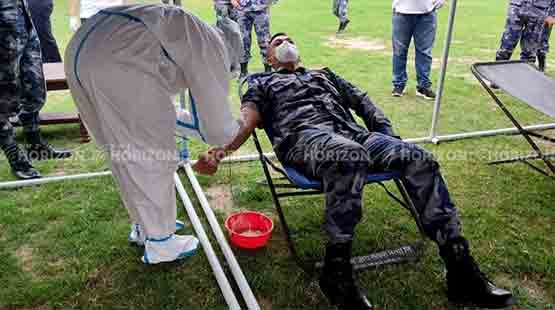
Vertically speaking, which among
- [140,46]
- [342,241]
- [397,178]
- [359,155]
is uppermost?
[140,46]

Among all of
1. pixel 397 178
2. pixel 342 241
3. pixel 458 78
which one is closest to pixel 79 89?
pixel 342 241

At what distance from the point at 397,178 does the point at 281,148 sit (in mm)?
617

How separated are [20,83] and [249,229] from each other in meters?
1.95

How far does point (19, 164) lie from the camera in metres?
3.26

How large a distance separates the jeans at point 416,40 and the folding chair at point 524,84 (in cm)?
148

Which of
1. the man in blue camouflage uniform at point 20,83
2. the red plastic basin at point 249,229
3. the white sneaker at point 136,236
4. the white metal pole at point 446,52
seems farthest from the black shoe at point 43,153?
the white metal pole at point 446,52

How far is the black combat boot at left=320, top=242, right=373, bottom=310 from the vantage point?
1.99m

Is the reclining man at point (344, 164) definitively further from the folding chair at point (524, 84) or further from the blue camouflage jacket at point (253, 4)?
the blue camouflage jacket at point (253, 4)

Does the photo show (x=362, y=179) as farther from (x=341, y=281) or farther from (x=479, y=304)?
(x=479, y=304)

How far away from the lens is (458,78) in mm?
5891

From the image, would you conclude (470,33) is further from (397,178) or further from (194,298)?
(194,298)

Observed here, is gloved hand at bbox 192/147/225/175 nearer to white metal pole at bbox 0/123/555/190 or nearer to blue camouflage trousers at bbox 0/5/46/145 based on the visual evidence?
white metal pole at bbox 0/123/555/190

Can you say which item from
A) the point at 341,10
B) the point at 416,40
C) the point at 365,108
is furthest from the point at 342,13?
the point at 365,108

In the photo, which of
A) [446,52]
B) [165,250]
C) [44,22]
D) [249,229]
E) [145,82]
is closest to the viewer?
[145,82]
